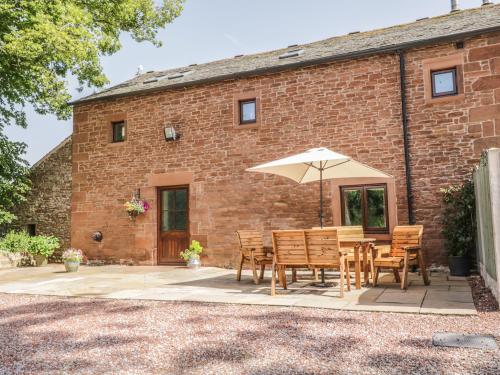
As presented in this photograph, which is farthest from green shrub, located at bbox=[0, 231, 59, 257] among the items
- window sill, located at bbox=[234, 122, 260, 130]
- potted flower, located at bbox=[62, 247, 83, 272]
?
window sill, located at bbox=[234, 122, 260, 130]

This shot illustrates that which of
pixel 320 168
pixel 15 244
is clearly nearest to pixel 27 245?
pixel 15 244

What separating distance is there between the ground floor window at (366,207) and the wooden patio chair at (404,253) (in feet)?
5.61

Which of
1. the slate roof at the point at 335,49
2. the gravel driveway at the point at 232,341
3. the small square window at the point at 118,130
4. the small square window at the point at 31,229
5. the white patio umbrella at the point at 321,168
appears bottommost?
the gravel driveway at the point at 232,341

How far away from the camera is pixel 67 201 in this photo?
43.7ft

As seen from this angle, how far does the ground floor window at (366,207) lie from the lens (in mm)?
9039

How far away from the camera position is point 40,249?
39.9ft

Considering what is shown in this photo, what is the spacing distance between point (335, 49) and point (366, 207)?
13.1ft

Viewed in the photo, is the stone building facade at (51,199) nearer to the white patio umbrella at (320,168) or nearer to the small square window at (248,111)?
the small square window at (248,111)

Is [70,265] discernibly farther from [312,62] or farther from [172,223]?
[312,62]

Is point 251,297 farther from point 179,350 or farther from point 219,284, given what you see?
point 179,350

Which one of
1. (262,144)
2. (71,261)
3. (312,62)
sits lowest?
(71,261)

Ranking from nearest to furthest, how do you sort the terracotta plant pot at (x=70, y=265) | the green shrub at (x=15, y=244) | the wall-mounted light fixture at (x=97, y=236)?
the terracotta plant pot at (x=70, y=265) → the wall-mounted light fixture at (x=97, y=236) → the green shrub at (x=15, y=244)

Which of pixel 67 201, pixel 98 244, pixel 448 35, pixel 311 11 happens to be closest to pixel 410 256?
pixel 448 35

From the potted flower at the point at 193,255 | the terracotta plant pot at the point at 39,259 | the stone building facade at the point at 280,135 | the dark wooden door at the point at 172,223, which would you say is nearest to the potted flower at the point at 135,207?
the stone building facade at the point at 280,135
